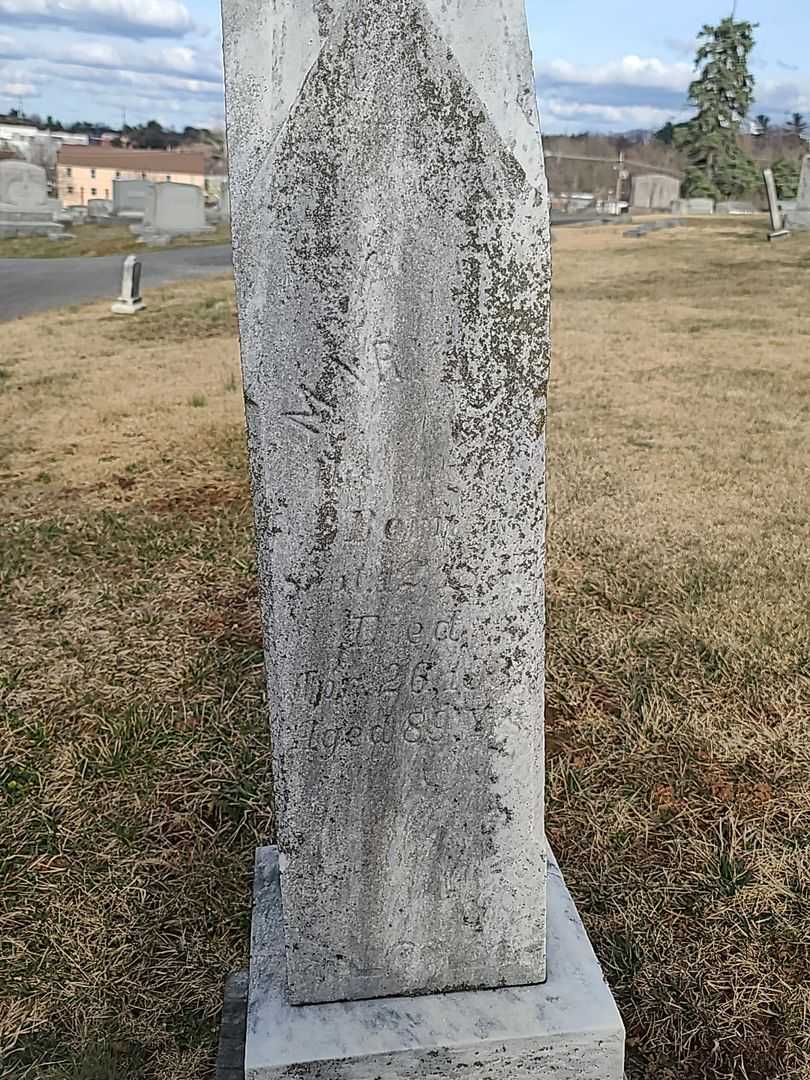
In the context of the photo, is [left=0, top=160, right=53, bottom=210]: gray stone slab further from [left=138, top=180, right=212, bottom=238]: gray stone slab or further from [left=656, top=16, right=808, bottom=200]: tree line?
[left=656, top=16, right=808, bottom=200]: tree line

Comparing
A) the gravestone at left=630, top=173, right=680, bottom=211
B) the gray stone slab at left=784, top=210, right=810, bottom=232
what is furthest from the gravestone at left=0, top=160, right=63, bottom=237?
the gravestone at left=630, top=173, right=680, bottom=211

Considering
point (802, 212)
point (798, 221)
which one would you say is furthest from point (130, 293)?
point (802, 212)

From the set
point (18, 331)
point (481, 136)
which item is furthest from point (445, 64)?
point (18, 331)

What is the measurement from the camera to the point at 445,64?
125cm

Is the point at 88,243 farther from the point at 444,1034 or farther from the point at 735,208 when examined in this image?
the point at 735,208

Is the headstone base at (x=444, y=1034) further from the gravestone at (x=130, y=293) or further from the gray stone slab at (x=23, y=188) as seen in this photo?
the gray stone slab at (x=23, y=188)

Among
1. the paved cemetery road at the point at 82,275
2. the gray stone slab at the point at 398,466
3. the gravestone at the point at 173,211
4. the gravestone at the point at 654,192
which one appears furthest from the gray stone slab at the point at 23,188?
the gray stone slab at the point at 398,466

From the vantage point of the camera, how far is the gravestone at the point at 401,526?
1264mm

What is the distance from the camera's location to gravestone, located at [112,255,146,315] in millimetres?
12625

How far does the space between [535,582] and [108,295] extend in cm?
1495

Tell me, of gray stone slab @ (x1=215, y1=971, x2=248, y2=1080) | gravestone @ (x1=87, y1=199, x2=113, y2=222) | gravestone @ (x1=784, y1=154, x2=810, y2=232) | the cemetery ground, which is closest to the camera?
gray stone slab @ (x1=215, y1=971, x2=248, y2=1080)

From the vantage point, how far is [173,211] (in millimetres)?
24734

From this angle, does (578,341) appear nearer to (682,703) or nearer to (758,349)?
(758,349)

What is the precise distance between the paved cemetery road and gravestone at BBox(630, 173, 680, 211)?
24.8 metres
